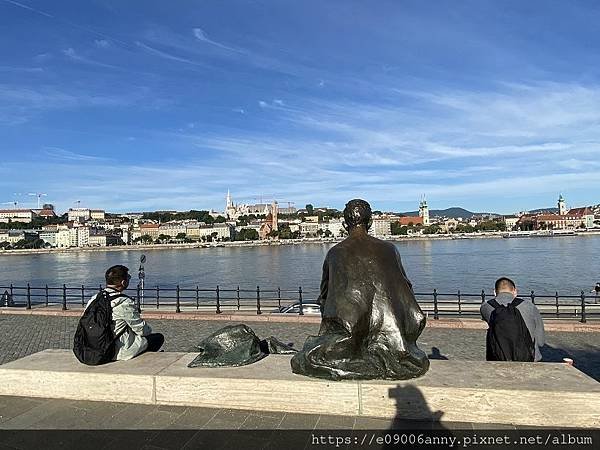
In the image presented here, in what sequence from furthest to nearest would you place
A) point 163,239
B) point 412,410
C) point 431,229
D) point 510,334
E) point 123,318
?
1. point 431,229
2. point 163,239
3. point 123,318
4. point 510,334
5. point 412,410

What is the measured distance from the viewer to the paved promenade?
843cm

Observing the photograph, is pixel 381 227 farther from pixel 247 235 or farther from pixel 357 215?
pixel 357 215

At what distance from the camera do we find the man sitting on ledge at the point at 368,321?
3957mm

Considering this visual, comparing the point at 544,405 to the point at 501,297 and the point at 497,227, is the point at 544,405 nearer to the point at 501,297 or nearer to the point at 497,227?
the point at 501,297

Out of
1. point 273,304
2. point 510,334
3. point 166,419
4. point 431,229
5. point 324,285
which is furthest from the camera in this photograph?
point 431,229

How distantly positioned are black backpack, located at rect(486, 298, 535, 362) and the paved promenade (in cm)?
344

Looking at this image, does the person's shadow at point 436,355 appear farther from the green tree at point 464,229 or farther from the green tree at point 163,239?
the green tree at point 464,229

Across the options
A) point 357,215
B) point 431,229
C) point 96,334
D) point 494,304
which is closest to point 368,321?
point 357,215

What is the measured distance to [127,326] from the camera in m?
4.93

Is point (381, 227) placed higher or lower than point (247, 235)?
higher

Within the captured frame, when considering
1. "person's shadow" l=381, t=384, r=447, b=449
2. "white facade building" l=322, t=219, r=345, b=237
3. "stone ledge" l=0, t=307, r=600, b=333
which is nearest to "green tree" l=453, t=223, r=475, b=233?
"white facade building" l=322, t=219, r=345, b=237

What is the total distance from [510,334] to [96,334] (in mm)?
3758

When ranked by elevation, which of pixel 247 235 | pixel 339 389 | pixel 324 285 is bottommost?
pixel 247 235

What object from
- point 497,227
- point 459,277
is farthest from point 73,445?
point 497,227
